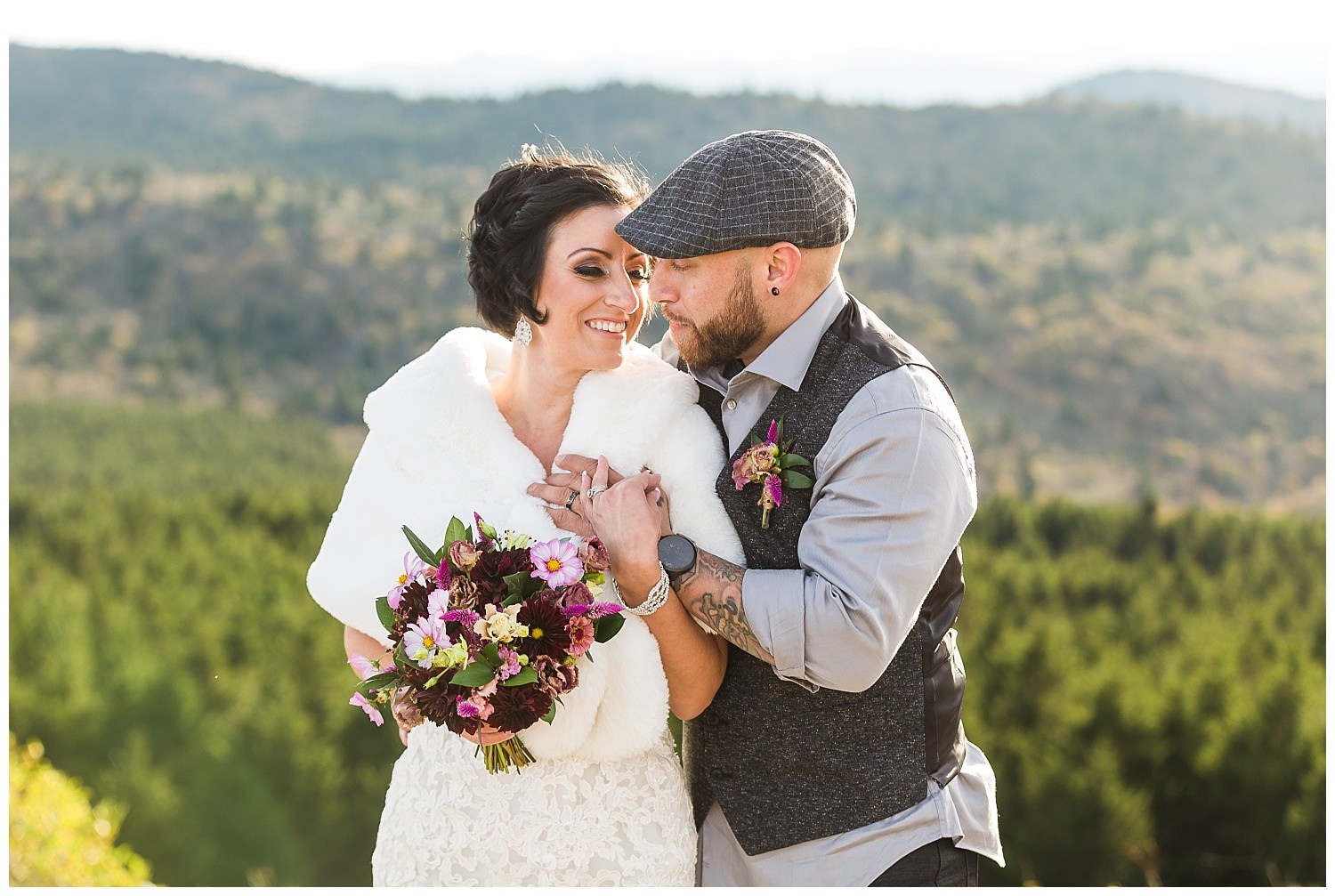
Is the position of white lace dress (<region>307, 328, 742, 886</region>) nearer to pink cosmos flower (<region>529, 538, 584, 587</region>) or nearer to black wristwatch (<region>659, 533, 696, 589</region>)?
black wristwatch (<region>659, 533, 696, 589</region>)

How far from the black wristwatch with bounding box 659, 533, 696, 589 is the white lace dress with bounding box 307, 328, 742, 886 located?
129mm

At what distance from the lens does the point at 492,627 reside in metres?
2.21

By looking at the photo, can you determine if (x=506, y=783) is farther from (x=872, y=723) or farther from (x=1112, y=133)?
(x=1112, y=133)

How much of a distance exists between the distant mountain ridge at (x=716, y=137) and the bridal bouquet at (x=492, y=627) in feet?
108

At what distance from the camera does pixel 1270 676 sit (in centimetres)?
655

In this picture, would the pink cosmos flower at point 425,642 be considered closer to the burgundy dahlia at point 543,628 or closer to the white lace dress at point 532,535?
the burgundy dahlia at point 543,628

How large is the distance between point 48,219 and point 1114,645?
30.4 m

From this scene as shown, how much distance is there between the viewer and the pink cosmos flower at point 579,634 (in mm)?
2295

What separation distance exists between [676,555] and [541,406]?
0.64 m

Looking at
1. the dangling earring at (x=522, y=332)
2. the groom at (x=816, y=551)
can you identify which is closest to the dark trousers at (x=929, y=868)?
the groom at (x=816, y=551)

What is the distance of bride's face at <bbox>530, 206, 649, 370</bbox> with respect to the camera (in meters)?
2.76

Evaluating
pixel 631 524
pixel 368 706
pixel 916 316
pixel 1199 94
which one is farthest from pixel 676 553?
pixel 1199 94

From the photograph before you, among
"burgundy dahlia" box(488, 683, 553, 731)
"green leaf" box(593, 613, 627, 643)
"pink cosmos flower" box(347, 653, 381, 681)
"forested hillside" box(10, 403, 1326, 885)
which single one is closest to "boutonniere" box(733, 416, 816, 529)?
"green leaf" box(593, 613, 627, 643)

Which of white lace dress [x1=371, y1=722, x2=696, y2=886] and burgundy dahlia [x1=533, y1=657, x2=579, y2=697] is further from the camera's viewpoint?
white lace dress [x1=371, y1=722, x2=696, y2=886]
